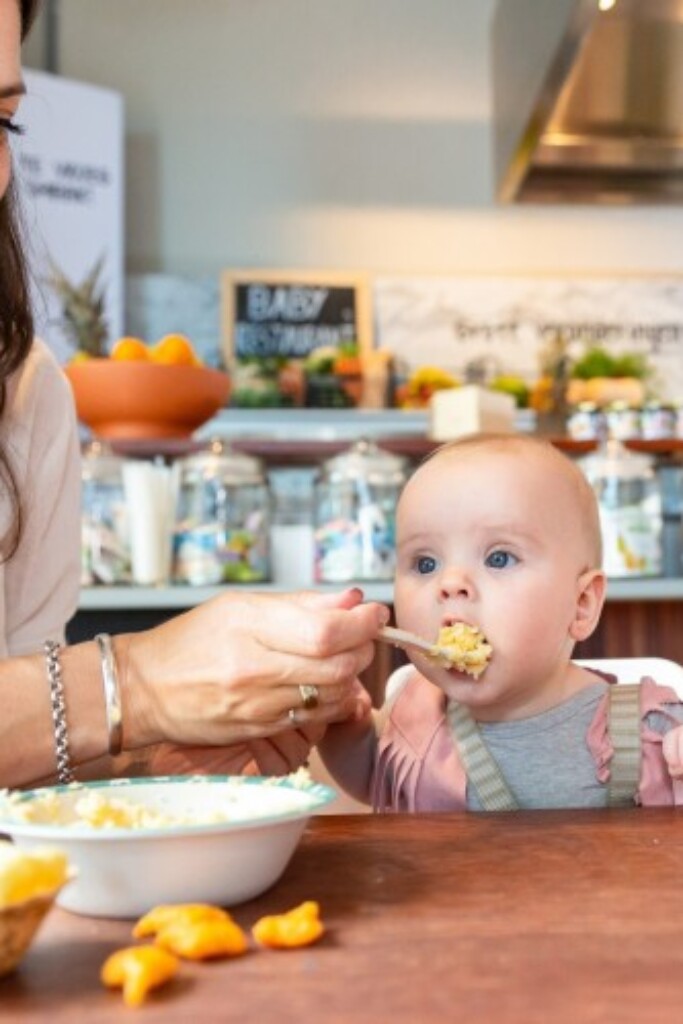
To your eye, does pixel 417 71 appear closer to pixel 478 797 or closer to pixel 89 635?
pixel 89 635

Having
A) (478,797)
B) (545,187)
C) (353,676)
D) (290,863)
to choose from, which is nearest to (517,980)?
(290,863)

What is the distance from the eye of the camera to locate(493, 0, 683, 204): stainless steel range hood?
12.3ft

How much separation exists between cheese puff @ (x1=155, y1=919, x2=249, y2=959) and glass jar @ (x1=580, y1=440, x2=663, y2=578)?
2.07m

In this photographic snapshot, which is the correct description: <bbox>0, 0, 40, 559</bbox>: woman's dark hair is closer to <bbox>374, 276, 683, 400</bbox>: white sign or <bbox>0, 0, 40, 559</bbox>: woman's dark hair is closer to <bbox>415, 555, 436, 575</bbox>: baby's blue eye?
<bbox>415, 555, 436, 575</bbox>: baby's blue eye

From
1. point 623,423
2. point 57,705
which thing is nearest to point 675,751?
point 57,705

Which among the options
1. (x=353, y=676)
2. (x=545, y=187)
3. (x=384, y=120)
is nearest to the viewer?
(x=353, y=676)

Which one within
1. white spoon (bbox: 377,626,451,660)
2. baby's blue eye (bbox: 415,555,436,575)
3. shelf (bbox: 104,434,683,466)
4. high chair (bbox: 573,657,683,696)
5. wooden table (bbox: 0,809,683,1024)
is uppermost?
shelf (bbox: 104,434,683,466)

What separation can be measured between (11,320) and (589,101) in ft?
10.3

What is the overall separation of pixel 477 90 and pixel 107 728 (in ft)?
16.7

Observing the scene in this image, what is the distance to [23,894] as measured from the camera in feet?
2.06

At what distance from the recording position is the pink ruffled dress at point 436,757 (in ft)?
4.23

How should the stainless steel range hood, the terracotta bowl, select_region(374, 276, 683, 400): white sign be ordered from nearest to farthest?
the terracotta bowl → the stainless steel range hood → select_region(374, 276, 683, 400): white sign

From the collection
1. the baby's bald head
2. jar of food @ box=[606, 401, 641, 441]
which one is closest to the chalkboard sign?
jar of food @ box=[606, 401, 641, 441]

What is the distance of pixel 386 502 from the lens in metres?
2.70
